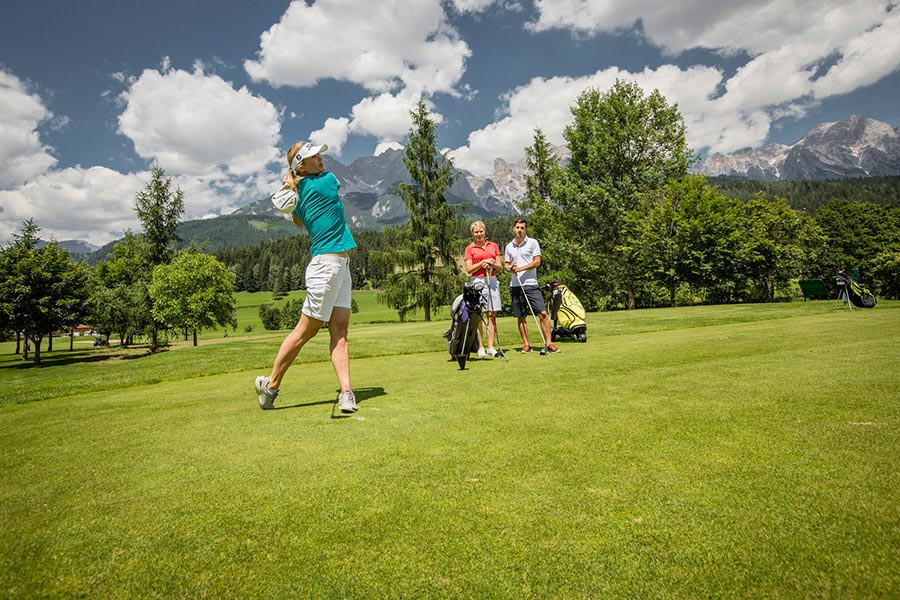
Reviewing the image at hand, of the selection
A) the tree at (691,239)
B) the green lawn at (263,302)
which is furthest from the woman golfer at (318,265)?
the green lawn at (263,302)

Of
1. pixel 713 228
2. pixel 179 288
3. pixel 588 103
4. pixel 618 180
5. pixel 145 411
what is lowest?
pixel 145 411

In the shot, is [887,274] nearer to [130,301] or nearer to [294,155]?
[294,155]

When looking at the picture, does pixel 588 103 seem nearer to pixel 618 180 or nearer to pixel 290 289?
pixel 618 180

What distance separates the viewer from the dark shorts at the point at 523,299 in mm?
9641

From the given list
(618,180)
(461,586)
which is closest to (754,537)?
(461,586)

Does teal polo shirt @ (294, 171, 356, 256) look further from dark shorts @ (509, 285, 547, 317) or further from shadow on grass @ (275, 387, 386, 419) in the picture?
dark shorts @ (509, 285, 547, 317)

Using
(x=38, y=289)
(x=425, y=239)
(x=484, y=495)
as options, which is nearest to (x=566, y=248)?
(x=425, y=239)

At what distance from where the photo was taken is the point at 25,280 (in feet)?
109

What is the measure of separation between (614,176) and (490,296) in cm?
3392

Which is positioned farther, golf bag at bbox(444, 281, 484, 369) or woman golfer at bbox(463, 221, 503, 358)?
woman golfer at bbox(463, 221, 503, 358)

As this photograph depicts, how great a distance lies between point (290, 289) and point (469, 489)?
15718 cm

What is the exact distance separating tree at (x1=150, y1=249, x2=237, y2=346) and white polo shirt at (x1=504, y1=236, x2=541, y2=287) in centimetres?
3920

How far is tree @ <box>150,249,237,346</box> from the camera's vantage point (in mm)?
40250

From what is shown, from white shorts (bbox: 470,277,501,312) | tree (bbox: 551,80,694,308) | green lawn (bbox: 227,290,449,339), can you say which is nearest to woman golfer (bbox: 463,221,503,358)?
white shorts (bbox: 470,277,501,312)
